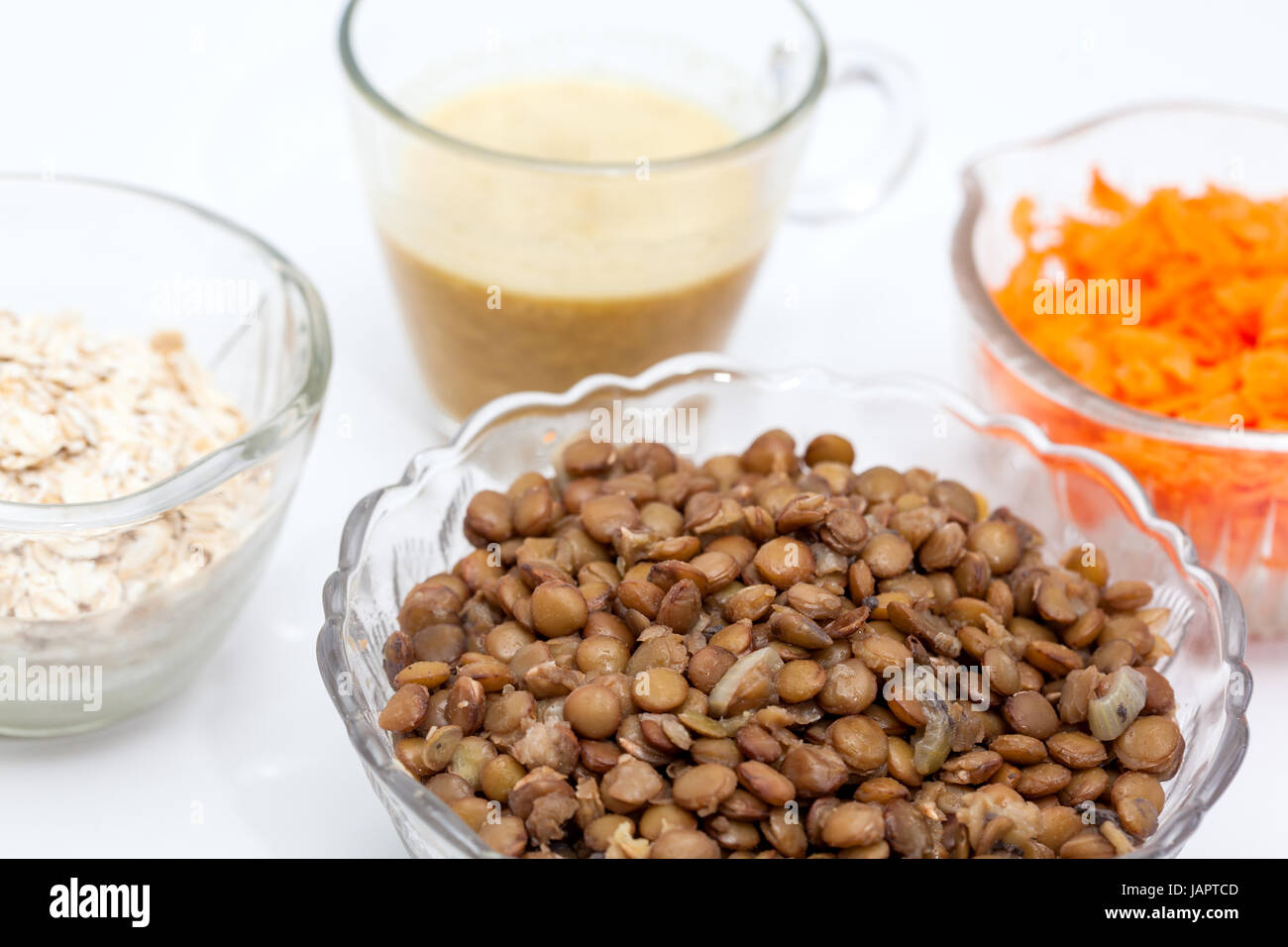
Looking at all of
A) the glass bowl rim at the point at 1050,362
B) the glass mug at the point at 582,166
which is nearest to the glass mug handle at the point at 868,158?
the glass mug at the point at 582,166

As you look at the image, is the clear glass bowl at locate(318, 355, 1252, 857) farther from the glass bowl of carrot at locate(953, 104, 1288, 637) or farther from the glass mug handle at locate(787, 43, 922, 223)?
the glass mug handle at locate(787, 43, 922, 223)

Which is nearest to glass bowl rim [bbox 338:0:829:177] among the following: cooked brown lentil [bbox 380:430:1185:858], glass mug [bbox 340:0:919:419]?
glass mug [bbox 340:0:919:419]

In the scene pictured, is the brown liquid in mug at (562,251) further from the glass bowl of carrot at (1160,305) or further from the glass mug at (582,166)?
the glass bowl of carrot at (1160,305)

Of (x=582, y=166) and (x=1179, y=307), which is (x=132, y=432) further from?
(x=1179, y=307)
